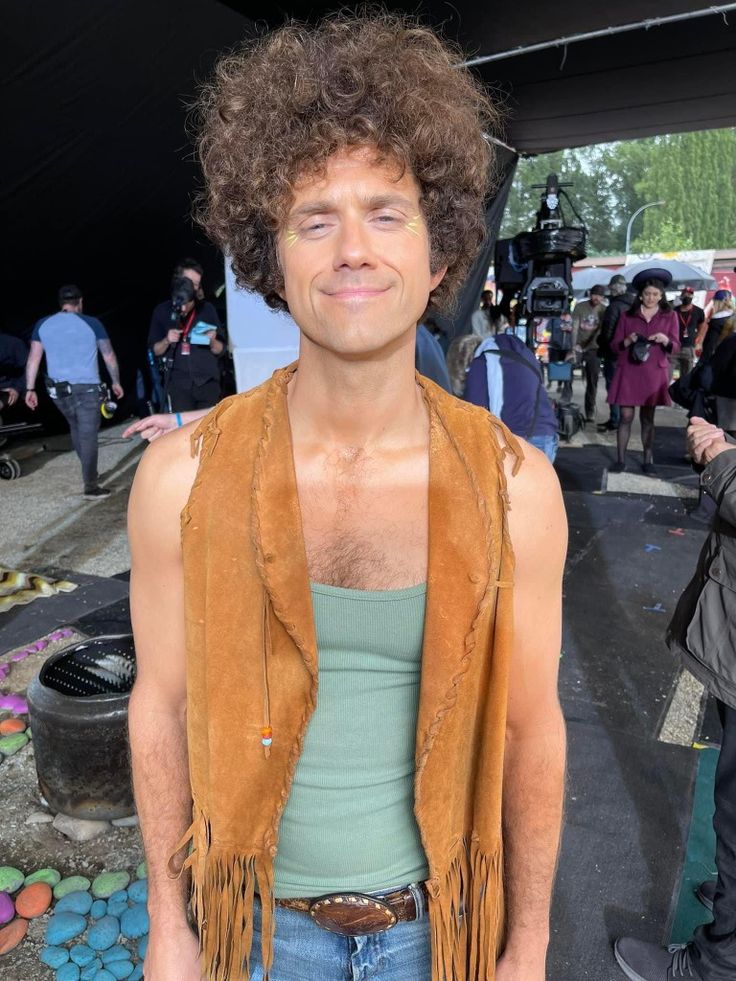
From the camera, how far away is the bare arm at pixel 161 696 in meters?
1.22

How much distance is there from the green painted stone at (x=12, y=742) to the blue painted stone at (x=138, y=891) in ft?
3.45

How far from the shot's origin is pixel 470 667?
Result: 115 cm

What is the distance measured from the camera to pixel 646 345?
24.5ft

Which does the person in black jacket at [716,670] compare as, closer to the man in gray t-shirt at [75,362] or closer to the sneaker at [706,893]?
the sneaker at [706,893]

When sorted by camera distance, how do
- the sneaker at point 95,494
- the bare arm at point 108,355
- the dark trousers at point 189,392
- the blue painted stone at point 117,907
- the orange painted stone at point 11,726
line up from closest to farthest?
the blue painted stone at point 117,907
the orange painted stone at point 11,726
the dark trousers at point 189,392
the bare arm at point 108,355
the sneaker at point 95,494

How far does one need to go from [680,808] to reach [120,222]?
938 cm

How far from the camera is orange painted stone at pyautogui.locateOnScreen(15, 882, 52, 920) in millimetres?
2305

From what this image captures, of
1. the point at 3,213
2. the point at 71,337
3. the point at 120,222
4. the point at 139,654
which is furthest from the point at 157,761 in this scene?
the point at 120,222

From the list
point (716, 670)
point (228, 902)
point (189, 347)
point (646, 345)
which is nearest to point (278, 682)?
point (228, 902)

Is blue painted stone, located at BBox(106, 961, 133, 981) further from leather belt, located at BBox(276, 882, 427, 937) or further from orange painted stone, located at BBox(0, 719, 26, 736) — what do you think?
orange painted stone, located at BBox(0, 719, 26, 736)

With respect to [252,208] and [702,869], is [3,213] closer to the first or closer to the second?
[252,208]

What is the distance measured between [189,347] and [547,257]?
3.31 meters

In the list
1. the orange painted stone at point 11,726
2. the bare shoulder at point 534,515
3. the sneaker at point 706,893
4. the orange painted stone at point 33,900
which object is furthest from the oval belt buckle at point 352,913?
the orange painted stone at point 11,726

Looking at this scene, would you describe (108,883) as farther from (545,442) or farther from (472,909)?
(545,442)
